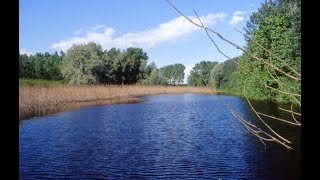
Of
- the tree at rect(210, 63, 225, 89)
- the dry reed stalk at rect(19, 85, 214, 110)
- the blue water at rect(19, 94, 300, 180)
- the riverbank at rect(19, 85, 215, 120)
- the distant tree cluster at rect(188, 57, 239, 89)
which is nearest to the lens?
the distant tree cluster at rect(188, 57, 239, 89)

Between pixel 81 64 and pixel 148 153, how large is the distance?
3424 cm

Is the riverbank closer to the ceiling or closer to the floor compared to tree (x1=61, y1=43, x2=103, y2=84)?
closer to the floor

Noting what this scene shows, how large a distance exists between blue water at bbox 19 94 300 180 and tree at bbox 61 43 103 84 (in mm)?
26670

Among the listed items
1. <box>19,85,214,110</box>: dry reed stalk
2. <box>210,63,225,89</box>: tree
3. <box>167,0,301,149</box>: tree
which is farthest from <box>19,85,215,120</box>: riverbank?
<box>210,63,225,89</box>: tree

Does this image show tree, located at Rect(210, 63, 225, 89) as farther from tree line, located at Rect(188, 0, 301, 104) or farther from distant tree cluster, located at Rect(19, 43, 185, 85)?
distant tree cluster, located at Rect(19, 43, 185, 85)

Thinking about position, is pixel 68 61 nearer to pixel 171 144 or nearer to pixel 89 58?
pixel 89 58

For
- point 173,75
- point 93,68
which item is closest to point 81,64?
point 93,68

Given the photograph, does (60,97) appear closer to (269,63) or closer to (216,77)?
(216,77)

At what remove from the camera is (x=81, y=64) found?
4356 centimetres

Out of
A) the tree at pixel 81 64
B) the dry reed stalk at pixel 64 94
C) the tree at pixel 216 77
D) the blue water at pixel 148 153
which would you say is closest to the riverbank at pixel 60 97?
the dry reed stalk at pixel 64 94

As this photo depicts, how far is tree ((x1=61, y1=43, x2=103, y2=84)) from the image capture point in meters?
43.1

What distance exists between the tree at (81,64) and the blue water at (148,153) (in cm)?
2667

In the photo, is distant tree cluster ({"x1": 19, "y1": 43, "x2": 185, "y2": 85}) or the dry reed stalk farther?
distant tree cluster ({"x1": 19, "y1": 43, "x2": 185, "y2": 85})

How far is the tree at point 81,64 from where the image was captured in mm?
43062
